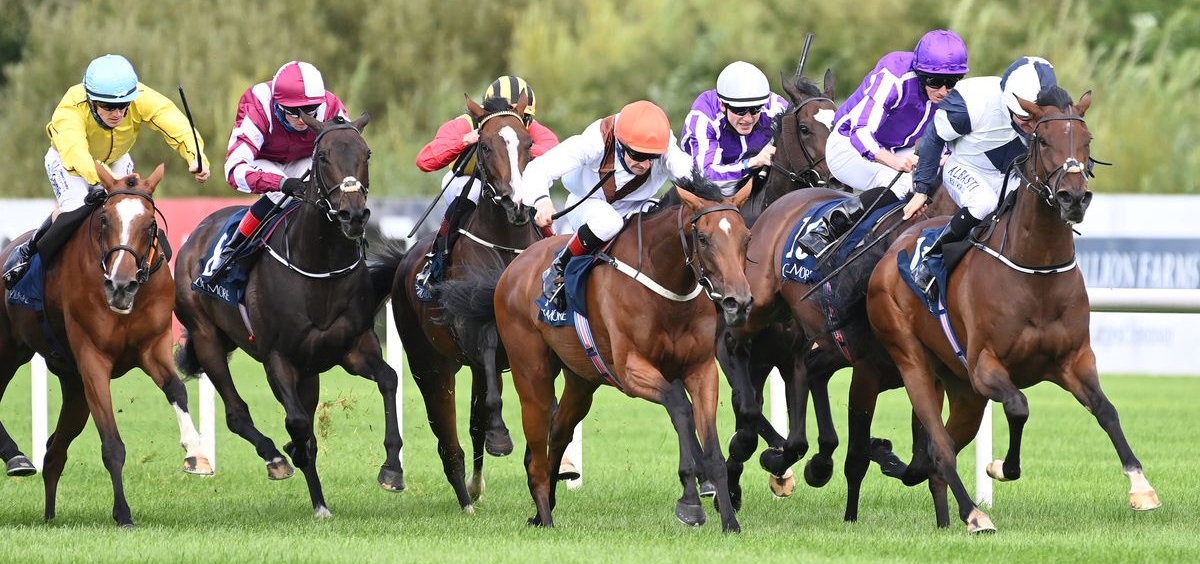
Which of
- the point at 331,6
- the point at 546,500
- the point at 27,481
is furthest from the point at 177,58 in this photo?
the point at 546,500

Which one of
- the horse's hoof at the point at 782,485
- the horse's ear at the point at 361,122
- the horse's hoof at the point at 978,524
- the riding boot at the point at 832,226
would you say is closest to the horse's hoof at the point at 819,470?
the horse's hoof at the point at 782,485

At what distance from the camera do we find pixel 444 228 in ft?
31.3

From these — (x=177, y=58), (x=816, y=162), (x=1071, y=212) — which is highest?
(x=177, y=58)

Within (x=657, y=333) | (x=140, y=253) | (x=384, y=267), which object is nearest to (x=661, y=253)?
(x=657, y=333)

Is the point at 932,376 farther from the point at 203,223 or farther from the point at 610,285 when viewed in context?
the point at 203,223

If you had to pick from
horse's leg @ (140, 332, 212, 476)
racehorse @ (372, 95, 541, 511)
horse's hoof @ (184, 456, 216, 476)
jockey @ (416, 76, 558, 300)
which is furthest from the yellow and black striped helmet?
horse's hoof @ (184, 456, 216, 476)

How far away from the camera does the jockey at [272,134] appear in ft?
30.2

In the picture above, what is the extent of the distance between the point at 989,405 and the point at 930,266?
3.21 feet

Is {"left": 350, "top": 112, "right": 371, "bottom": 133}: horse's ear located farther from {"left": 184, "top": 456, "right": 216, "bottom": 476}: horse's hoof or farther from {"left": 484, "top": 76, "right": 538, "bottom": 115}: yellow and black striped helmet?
{"left": 184, "top": 456, "right": 216, "bottom": 476}: horse's hoof

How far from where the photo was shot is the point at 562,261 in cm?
806

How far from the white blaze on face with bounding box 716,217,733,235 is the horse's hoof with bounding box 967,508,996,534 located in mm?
1627

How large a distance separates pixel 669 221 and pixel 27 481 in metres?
4.74

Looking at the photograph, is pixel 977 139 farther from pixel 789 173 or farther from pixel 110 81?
pixel 110 81

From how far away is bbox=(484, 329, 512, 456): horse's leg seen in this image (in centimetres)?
878
